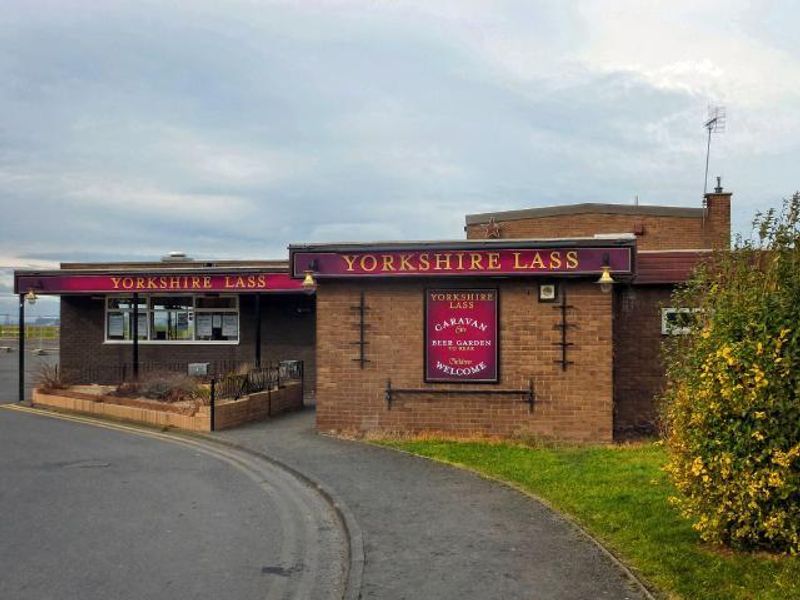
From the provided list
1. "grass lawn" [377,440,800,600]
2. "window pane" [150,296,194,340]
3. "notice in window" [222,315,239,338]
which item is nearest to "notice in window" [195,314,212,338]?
"window pane" [150,296,194,340]

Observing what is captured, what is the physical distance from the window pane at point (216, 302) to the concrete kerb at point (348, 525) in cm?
972

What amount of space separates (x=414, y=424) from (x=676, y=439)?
6.81 metres

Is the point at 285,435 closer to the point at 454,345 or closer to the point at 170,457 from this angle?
the point at 170,457

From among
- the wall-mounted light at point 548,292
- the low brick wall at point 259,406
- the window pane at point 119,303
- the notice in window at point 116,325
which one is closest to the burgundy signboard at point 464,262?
the wall-mounted light at point 548,292

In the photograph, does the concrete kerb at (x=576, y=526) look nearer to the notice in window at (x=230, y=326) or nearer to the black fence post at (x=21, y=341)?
the notice in window at (x=230, y=326)

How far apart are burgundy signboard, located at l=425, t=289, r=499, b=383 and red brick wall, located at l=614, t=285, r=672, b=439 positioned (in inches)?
111

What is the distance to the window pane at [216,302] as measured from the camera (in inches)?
857

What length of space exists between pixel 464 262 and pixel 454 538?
6153 millimetres

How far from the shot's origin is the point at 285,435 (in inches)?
531

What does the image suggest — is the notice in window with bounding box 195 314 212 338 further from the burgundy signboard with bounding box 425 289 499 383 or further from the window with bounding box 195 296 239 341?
the burgundy signboard with bounding box 425 289 499 383

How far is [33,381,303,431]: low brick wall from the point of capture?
1432 cm

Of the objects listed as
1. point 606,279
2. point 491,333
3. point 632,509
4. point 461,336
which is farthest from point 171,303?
point 632,509

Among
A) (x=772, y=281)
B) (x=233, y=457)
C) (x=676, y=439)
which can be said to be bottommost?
(x=233, y=457)

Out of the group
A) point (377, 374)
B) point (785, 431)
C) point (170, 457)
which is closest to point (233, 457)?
point (170, 457)
